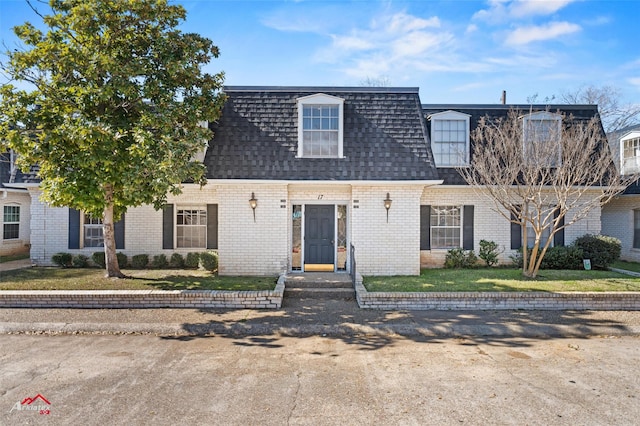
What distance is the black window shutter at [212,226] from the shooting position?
13.8 meters

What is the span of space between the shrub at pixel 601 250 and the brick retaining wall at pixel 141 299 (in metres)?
11.2

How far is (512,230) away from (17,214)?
2047cm

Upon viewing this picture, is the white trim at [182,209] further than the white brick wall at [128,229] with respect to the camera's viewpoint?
Yes

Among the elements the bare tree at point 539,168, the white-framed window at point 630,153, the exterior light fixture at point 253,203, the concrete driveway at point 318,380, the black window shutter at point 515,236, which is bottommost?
the concrete driveway at point 318,380

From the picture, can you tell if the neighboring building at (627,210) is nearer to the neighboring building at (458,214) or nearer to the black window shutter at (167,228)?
the neighboring building at (458,214)

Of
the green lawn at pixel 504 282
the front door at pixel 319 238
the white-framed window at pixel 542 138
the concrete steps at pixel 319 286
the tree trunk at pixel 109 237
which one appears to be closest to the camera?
the green lawn at pixel 504 282

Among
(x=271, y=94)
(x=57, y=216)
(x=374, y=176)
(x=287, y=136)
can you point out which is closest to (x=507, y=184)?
(x=374, y=176)

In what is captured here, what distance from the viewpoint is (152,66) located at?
32.2 ft

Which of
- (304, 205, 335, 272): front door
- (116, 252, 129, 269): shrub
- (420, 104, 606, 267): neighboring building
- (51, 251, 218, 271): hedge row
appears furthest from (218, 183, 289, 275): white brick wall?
(420, 104, 606, 267): neighboring building

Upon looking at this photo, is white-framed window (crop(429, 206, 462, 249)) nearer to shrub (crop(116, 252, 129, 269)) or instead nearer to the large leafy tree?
the large leafy tree

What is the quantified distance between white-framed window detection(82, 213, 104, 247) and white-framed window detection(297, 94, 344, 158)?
26.1ft

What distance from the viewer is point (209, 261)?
43.1 ft

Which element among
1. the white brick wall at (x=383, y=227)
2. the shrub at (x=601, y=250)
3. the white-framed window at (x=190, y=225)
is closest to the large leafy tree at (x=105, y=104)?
the white-framed window at (x=190, y=225)

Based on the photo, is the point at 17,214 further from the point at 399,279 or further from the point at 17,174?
the point at 399,279
